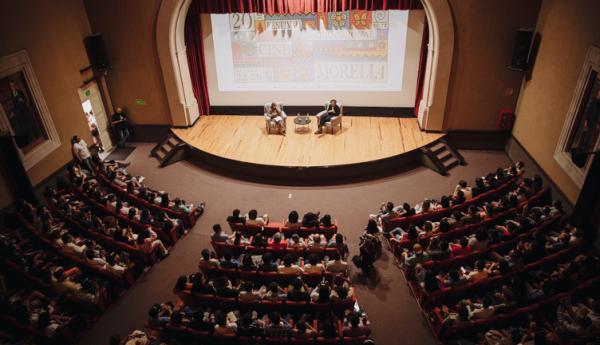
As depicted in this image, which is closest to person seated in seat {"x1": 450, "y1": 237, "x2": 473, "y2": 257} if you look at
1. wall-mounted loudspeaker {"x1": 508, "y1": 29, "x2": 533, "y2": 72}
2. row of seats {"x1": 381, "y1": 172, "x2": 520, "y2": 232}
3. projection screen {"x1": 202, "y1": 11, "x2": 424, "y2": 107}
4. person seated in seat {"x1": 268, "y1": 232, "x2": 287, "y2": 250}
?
row of seats {"x1": 381, "y1": 172, "x2": 520, "y2": 232}

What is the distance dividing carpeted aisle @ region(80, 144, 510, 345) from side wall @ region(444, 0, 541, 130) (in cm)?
100

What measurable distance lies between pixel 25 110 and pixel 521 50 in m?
10.2

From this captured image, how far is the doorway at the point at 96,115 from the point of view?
9961mm

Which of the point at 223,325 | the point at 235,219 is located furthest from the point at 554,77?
the point at 223,325

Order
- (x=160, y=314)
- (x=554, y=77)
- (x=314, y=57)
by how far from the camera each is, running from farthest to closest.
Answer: (x=314, y=57), (x=554, y=77), (x=160, y=314)

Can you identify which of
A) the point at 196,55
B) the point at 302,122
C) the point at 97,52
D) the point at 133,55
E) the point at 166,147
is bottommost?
the point at 166,147

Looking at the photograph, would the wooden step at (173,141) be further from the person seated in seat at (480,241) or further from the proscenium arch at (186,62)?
the person seated in seat at (480,241)

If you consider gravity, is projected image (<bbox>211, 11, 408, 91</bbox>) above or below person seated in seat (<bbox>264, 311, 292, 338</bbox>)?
above

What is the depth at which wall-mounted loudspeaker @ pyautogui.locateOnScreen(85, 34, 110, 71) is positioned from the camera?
31.9 ft

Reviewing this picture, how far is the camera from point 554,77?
314 inches

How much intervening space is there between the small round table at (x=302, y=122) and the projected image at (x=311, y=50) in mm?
953

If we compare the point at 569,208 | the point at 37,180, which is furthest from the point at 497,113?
the point at 37,180

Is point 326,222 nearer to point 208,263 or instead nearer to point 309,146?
point 208,263

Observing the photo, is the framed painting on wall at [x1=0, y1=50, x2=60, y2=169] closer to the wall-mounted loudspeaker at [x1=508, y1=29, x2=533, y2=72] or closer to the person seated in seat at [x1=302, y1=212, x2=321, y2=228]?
the person seated in seat at [x1=302, y1=212, x2=321, y2=228]
